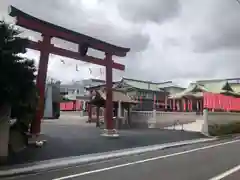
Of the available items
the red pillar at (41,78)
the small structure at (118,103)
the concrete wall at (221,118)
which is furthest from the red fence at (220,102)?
the red pillar at (41,78)

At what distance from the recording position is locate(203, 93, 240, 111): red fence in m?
36.2

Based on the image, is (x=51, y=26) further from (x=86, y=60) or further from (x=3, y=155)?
(x=3, y=155)

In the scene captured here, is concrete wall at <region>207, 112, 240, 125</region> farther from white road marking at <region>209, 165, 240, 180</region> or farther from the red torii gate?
white road marking at <region>209, 165, 240, 180</region>

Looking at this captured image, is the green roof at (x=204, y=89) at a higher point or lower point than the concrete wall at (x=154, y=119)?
higher

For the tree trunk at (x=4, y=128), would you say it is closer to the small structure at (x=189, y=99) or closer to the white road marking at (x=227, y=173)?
the white road marking at (x=227, y=173)

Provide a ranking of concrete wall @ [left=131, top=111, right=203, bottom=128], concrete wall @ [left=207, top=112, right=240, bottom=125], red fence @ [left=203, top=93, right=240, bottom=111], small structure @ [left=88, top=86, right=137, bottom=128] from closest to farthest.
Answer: concrete wall @ [left=207, top=112, right=240, bottom=125]
small structure @ [left=88, top=86, right=137, bottom=128]
concrete wall @ [left=131, top=111, right=203, bottom=128]
red fence @ [left=203, top=93, right=240, bottom=111]

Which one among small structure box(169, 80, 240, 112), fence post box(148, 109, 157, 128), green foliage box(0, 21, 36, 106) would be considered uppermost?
small structure box(169, 80, 240, 112)

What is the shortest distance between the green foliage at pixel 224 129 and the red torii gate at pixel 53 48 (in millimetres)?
10383

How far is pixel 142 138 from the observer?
71.5ft

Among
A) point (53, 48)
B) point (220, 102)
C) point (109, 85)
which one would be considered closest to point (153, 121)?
Answer: point (220, 102)

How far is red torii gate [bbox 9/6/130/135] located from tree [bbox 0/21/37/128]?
82.3 inches

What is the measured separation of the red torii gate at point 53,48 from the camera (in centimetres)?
1541

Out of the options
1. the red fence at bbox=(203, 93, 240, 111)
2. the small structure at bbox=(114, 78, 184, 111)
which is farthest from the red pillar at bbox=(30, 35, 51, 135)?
the small structure at bbox=(114, 78, 184, 111)

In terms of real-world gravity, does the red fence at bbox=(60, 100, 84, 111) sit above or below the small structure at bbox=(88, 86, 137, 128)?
above
